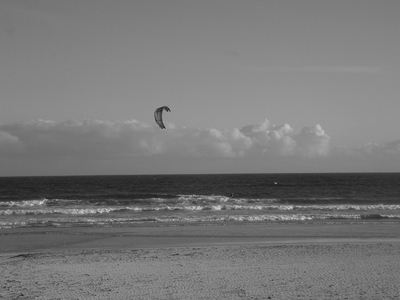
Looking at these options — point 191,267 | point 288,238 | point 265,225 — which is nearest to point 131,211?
point 265,225

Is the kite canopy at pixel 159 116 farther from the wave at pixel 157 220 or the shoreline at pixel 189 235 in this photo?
the wave at pixel 157 220

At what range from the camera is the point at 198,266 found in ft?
37.5

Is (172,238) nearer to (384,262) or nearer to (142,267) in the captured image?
(142,267)

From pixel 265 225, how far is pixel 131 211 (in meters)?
11.7

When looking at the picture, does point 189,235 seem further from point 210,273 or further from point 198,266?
point 210,273

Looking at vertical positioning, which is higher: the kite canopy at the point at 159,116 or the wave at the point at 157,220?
the kite canopy at the point at 159,116

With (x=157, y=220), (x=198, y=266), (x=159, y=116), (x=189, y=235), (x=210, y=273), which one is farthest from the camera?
(x=157, y=220)

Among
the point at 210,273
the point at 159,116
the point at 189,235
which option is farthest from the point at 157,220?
the point at 210,273

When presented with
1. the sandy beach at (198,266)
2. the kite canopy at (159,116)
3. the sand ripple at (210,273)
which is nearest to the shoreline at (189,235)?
the sandy beach at (198,266)

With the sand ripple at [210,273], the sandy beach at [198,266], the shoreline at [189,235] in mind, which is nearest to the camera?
the sand ripple at [210,273]

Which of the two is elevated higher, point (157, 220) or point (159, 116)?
point (159, 116)

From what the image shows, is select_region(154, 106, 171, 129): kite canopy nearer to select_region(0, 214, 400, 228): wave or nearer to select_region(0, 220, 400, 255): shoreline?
select_region(0, 220, 400, 255): shoreline

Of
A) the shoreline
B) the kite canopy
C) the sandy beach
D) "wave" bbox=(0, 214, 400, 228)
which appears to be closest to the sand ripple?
the sandy beach

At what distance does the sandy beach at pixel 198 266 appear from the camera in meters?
9.02
